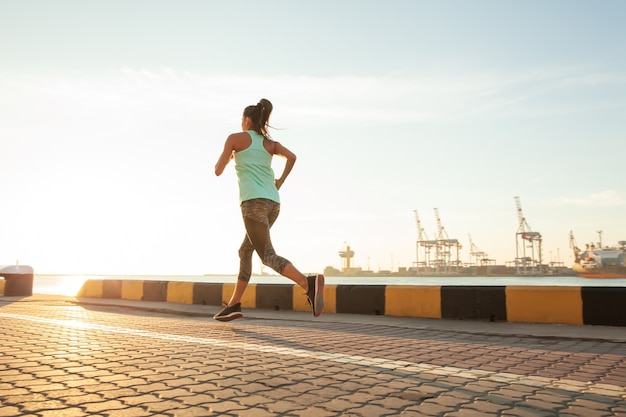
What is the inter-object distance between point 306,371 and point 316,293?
177 cm

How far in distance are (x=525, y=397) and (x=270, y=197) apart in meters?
3.19

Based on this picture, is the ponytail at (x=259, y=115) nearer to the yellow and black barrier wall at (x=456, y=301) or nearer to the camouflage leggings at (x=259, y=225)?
the camouflage leggings at (x=259, y=225)

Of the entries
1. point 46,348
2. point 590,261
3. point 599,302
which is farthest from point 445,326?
point 590,261


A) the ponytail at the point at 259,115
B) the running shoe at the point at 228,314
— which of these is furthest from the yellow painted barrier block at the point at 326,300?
the ponytail at the point at 259,115

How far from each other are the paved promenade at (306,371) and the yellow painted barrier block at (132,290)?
522cm

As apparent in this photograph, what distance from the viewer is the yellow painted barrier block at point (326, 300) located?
25.0 feet

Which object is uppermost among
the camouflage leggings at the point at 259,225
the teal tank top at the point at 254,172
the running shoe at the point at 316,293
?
the teal tank top at the point at 254,172

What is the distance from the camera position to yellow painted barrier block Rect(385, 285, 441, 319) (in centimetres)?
664

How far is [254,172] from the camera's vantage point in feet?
16.7

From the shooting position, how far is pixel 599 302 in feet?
18.3

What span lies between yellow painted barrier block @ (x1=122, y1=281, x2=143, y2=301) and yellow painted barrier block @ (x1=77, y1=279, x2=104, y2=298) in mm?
828

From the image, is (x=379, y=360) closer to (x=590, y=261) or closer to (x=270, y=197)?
(x=270, y=197)

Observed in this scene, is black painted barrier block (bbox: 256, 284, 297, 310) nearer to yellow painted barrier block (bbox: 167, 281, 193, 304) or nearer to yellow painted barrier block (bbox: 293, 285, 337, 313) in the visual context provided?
yellow painted barrier block (bbox: 293, 285, 337, 313)

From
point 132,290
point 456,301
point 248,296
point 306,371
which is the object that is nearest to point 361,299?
point 456,301
